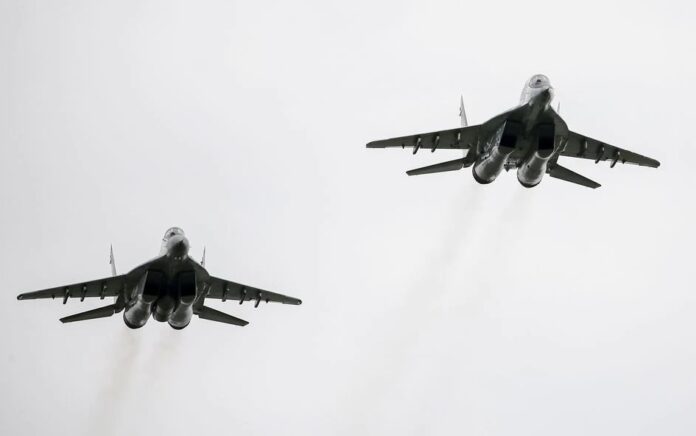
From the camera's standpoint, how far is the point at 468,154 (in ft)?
215

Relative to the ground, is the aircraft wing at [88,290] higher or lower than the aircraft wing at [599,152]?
lower

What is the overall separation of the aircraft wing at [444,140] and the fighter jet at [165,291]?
9.49 m

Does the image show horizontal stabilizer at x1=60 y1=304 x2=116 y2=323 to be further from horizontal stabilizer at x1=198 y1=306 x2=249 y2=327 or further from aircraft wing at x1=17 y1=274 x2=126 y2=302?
horizontal stabilizer at x1=198 y1=306 x2=249 y2=327

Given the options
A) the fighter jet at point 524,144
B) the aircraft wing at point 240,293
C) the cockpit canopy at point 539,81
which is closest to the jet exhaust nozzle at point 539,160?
the fighter jet at point 524,144

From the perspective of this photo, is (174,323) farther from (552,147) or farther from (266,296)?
(552,147)

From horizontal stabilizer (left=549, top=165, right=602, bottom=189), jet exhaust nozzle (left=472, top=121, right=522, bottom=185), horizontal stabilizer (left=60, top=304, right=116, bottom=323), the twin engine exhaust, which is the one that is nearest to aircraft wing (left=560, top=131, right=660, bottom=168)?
horizontal stabilizer (left=549, top=165, right=602, bottom=189)

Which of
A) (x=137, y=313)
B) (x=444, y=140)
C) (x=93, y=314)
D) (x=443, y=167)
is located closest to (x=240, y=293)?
(x=137, y=313)

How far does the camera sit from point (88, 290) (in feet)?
Result: 219

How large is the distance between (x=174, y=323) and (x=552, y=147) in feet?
56.6

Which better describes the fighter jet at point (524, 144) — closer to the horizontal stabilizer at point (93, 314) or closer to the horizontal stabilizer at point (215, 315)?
the horizontal stabilizer at point (215, 315)

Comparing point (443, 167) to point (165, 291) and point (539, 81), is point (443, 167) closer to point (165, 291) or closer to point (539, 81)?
point (539, 81)

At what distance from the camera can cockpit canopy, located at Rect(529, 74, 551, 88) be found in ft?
204

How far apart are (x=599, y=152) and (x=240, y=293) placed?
55.1 feet

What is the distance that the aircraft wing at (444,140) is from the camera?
2562 inches
